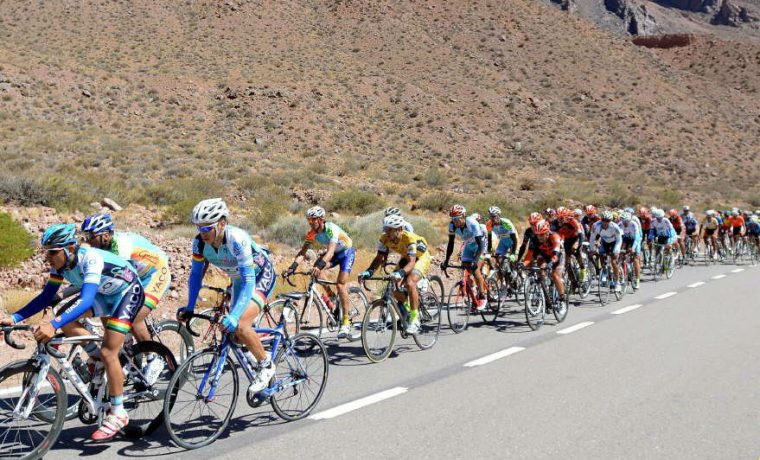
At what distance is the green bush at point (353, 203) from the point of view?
25109 mm

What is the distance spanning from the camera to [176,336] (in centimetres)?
820

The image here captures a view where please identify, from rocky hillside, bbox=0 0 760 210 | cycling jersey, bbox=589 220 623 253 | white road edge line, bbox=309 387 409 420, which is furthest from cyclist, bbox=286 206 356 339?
rocky hillside, bbox=0 0 760 210

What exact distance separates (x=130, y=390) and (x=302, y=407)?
1.50 meters

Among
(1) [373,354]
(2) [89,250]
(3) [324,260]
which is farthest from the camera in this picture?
(3) [324,260]

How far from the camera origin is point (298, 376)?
5762 millimetres

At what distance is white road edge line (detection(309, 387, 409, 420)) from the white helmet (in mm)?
2038

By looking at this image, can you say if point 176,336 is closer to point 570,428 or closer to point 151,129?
point 570,428

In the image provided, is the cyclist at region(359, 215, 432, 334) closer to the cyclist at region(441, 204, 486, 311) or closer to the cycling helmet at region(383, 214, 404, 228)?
the cycling helmet at region(383, 214, 404, 228)

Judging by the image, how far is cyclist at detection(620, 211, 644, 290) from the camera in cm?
1457

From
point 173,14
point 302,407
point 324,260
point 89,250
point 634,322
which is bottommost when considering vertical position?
point 634,322

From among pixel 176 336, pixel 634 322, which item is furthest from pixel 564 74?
pixel 176 336

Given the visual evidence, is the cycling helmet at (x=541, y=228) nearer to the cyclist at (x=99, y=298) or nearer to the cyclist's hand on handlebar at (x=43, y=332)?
the cyclist at (x=99, y=298)

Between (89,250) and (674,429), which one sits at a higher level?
(89,250)

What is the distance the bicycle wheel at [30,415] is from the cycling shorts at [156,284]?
4.57 ft
